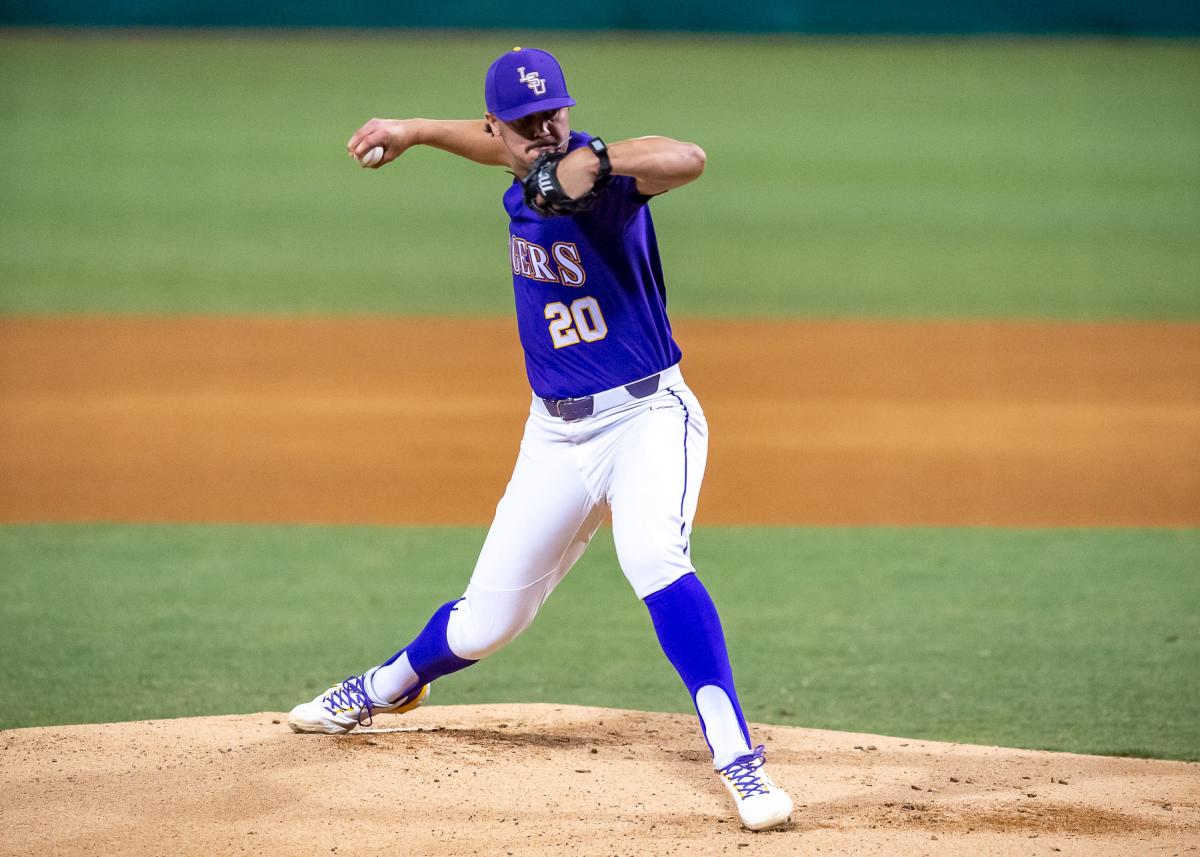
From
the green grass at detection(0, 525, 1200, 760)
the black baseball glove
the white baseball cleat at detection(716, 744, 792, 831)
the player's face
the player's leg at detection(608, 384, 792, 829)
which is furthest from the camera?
the green grass at detection(0, 525, 1200, 760)

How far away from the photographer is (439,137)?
4.73m

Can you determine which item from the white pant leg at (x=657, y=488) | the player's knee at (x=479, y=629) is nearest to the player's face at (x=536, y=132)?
the white pant leg at (x=657, y=488)

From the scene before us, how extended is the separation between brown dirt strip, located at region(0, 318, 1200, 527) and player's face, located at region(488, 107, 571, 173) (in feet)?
13.5

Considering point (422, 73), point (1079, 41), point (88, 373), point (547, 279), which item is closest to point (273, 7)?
point (422, 73)

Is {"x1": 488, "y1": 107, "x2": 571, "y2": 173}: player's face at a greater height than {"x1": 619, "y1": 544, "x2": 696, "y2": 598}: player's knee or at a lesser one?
greater

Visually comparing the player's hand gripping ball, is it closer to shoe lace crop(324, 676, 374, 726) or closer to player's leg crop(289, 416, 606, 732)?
player's leg crop(289, 416, 606, 732)

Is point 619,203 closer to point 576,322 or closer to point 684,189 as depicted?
point 576,322

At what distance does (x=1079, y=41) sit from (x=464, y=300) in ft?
51.1

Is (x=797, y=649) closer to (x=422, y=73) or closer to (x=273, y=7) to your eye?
(x=422, y=73)

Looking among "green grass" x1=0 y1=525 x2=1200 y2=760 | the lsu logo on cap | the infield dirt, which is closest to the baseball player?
the lsu logo on cap

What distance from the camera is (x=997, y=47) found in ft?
86.0

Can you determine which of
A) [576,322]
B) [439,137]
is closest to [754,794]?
[576,322]

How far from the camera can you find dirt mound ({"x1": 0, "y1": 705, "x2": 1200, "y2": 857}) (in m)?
3.83

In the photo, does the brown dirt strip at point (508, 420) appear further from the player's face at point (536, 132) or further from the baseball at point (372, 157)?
the player's face at point (536, 132)
